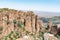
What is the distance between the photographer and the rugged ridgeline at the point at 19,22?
98.6 feet

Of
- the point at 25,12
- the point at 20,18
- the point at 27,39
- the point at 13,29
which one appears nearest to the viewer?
the point at 27,39

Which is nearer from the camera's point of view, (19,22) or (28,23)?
(19,22)

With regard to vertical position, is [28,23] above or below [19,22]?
below

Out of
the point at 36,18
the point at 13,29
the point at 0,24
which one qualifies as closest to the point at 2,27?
the point at 0,24

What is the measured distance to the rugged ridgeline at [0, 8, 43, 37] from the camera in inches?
1183

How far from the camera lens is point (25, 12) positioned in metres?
43.2

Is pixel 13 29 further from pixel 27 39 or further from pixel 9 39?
pixel 27 39

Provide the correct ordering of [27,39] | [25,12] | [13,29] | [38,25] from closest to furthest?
[27,39] → [13,29] → [25,12] → [38,25]

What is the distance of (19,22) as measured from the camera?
1527 inches

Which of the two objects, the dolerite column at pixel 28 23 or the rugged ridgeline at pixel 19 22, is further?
the dolerite column at pixel 28 23

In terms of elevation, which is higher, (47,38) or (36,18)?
(47,38)

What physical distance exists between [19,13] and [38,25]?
26.5 ft

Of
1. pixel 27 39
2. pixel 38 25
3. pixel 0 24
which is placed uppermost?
pixel 27 39

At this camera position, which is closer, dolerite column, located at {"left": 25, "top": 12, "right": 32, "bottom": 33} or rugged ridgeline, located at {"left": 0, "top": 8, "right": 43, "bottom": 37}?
rugged ridgeline, located at {"left": 0, "top": 8, "right": 43, "bottom": 37}
